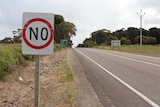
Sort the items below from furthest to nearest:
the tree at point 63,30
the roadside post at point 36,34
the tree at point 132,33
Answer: the tree at point 132,33 → the tree at point 63,30 → the roadside post at point 36,34

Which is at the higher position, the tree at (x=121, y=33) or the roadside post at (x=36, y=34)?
the tree at (x=121, y=33)

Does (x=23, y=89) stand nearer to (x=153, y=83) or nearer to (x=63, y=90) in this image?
(x=63, y=90)

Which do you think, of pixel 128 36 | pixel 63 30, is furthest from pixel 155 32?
pixel 63 30

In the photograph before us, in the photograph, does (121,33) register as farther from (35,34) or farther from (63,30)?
(35,34)

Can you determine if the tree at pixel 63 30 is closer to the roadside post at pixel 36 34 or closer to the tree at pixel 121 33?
the tree at pixel 121 33

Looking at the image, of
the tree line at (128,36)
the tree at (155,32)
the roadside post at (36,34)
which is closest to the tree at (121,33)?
the tree line at (128,36)

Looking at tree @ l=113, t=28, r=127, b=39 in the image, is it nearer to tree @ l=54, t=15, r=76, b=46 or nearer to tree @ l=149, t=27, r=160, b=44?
tree @ l=149, t=27, r=160, b=44

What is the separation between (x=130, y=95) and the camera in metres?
9.62

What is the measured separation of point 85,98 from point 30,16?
4.40 m

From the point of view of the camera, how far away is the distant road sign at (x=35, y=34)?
212 inches

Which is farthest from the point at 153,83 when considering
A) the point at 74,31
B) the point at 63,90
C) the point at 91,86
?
the point at 74,31

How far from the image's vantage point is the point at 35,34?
17.6ft

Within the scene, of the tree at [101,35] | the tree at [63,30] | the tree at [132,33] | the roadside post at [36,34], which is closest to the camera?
the roadside post at [36,34]

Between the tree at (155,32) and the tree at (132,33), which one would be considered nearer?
the tree at (155,32)
